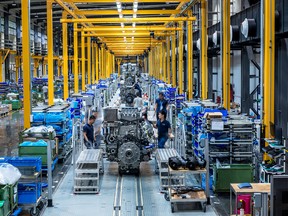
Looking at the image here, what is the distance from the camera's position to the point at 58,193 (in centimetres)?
1137

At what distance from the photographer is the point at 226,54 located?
1564 centimetres

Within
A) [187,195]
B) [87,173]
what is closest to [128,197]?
[87,173]

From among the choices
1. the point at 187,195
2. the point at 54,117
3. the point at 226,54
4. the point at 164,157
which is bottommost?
the point at 187,195

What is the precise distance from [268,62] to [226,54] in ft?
14.2

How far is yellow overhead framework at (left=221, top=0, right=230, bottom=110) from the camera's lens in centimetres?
1552

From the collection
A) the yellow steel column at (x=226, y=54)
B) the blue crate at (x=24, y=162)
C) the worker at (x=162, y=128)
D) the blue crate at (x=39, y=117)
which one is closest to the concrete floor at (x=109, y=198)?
the worker at (x=162, y=128)

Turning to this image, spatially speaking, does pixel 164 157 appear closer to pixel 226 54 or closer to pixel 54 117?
pixel 54 117

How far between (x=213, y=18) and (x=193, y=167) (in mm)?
23391

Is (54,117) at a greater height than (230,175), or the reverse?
(54,117)

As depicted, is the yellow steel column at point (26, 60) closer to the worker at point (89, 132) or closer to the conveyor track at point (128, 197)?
the worker at point (89, 132)

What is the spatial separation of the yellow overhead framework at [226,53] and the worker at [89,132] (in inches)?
169

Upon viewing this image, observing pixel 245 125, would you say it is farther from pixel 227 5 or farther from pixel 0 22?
pixel 0 22

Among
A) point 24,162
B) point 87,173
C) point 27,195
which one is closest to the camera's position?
point 27,195

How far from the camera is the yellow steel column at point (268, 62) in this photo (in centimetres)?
1129
